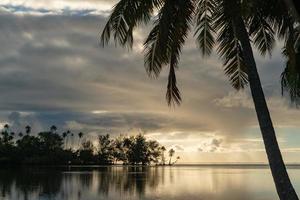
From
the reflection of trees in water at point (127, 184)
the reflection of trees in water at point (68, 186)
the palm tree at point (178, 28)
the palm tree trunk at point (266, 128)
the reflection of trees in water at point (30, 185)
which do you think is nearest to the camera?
the palm tree trunk at point (266, 128)

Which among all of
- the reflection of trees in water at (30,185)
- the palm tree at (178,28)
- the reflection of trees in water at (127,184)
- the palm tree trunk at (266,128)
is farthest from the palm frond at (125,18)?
the reflection of trees in water at (127,184)

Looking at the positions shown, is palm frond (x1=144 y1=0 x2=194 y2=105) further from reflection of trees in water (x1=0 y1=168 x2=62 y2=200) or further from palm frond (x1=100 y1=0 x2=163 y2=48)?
reflection of trees in water (x1=0 y1=168 x2=62 y2=200)

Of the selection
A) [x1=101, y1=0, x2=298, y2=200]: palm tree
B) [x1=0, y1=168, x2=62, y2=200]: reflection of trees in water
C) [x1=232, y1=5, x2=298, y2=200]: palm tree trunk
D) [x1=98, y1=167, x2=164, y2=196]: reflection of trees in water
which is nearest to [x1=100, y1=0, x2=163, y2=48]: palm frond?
[x1=101, y1=0, x2=298, y2=200]: palm tree

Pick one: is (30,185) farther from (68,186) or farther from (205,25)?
(205,25)

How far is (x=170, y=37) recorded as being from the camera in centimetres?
1345

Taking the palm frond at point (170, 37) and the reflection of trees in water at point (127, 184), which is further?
the reflection of trees in water at point (127, 184)

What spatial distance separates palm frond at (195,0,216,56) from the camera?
13.5 meters

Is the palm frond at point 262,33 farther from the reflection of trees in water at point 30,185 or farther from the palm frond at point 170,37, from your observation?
the reflection of trees in water at point 30,185

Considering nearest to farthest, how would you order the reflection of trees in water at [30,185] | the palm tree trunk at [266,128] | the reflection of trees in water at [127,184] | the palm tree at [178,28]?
the palm tree trunk at [266,128] → the palm tree at [178,28] → the reflection of trees in water at [30,185] → the reflection of trees in water at [127,184]

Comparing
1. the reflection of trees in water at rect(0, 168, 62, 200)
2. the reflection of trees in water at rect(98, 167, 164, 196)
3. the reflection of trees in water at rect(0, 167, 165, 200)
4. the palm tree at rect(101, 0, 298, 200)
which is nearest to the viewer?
the palm tree at rect(101, 0, 298, 200)

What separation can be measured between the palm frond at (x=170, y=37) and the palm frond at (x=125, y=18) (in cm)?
49

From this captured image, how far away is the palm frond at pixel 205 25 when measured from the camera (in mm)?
13461

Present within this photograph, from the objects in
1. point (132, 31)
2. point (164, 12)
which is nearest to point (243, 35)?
point (164, 12)

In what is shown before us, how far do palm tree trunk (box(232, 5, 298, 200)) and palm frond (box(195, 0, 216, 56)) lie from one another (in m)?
1.71
